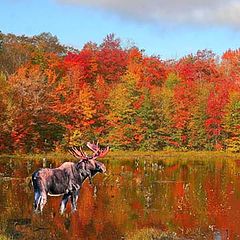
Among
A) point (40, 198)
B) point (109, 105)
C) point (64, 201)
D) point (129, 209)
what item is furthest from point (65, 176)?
point (109, 105)

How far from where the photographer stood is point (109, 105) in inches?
1970

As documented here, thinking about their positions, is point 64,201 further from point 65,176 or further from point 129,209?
point 129,209

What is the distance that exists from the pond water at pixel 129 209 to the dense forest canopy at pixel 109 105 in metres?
15.8

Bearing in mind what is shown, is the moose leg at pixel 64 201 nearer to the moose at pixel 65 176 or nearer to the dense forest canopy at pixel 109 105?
the moose at pixel 65 176

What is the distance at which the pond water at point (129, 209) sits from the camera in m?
13.0

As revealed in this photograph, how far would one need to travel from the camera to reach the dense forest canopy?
4072 centimetres

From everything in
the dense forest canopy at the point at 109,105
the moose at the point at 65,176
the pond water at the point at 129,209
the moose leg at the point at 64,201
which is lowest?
the pond water at the point at 129,209

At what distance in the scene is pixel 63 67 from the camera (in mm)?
57438

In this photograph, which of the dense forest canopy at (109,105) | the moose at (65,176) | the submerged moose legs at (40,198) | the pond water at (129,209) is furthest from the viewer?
the dense forest canopy at (109,105)

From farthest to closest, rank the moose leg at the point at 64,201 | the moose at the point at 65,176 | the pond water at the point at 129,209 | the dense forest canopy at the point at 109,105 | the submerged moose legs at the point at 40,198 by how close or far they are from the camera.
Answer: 1. the dense forest canopy at the point at 109,105
2. the moose leg at the point at 64,201
3. the pond water at the point at 129,209
4. the submerged moose legs at the point at 40,198
5. the moose at the point at 65,176

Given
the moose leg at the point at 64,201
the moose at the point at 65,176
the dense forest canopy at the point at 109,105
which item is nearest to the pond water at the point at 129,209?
the moose leg at the point at 64,201

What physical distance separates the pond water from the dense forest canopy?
1576 centimetres

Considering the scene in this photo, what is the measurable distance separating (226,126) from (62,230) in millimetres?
38293

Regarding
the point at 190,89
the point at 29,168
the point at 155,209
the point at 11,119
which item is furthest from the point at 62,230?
the point at 190,89
